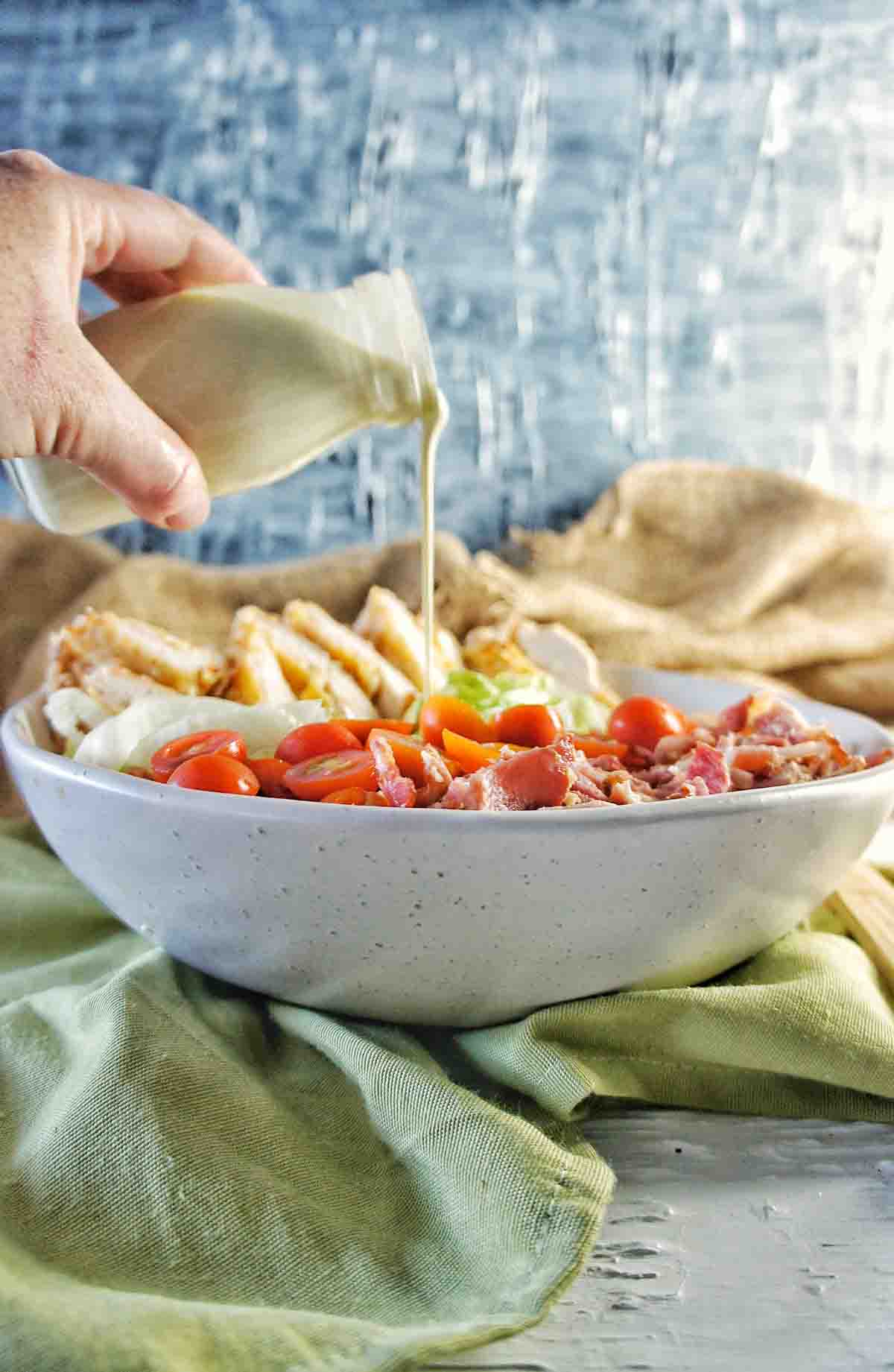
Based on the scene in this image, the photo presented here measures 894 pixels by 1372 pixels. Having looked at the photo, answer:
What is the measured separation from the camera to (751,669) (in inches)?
125

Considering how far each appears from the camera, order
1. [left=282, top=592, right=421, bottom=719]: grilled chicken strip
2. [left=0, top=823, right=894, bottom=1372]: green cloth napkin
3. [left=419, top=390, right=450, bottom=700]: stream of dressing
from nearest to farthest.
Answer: [left=0, top=823, right=894, bottom=1372]: green cloth napkin
[left=419, top=390, right=450, bottom=700]: stream of dressing
[left=282, top=592, right=421, bottom=719]: grilled chicken strip

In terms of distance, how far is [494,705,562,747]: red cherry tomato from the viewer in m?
1.65

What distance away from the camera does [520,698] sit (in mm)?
2188

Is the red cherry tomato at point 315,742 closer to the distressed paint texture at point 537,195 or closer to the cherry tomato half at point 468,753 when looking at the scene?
the cherry tomato half at point 468,753

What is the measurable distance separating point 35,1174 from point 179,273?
1414 millimetres

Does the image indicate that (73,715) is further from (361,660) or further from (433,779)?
(433,779)

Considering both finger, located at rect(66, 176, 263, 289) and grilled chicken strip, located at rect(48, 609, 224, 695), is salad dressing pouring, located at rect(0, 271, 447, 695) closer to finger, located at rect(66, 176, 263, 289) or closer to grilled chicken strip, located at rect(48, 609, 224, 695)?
finger, located at rect(66, 176, 263, 289)

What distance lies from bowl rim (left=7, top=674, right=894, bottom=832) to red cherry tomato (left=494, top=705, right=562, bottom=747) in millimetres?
330

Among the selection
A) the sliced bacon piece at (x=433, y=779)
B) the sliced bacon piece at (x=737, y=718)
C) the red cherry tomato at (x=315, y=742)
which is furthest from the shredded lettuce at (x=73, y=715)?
the sliced bacon piece at (x=737, y=718)

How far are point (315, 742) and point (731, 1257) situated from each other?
741mm

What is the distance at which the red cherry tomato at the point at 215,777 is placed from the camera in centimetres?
142

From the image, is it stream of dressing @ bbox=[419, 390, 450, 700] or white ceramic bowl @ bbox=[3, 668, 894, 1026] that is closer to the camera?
white ceramic bowl @ bbox=[3, 668, 894, 1026]

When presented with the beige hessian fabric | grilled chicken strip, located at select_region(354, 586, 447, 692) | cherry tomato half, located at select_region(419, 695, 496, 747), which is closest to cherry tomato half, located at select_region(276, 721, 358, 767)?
cherry tomato half, located at select_region(419, 695, 496, 747)

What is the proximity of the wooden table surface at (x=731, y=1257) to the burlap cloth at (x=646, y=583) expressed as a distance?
1.76 meters
